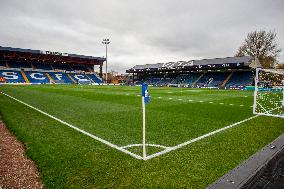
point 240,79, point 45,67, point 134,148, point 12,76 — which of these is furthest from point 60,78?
point 134,148

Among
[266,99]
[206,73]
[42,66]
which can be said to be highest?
[42,66]

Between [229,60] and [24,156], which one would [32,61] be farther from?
[24,156]

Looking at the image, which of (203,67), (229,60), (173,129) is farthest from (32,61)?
(173,129)

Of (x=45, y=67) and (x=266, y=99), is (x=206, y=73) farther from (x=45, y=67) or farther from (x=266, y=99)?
(x=45, y=67)

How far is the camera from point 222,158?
5062 millimetres

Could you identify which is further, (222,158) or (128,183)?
(222,158)

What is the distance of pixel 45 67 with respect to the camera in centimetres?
7256

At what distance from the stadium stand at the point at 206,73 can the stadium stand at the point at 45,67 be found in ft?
51.1

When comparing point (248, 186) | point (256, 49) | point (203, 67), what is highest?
point (256, 49)

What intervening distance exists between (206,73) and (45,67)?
4991 cm

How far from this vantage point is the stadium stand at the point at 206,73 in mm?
51438

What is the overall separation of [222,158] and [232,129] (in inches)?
130

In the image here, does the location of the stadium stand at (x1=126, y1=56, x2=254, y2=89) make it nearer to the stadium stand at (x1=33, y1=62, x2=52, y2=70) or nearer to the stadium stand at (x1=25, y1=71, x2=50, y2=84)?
the stadium stand at (x1=33, y1=62, x2=52, y2=70)

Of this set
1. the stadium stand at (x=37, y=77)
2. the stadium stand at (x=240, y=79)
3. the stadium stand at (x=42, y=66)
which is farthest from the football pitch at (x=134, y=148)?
the stadium stand at (x=42, y=66)
